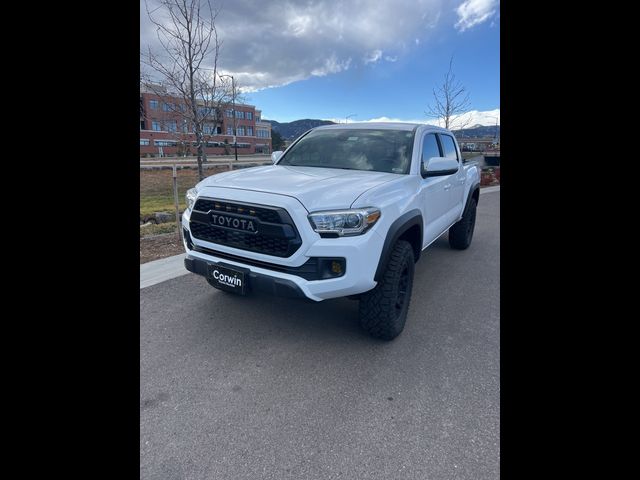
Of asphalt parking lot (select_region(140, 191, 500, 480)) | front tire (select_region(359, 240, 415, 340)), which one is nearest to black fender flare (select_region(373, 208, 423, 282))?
front tire (select_region(359, 240, 415, 340))

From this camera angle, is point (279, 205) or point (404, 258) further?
point (404, 258)

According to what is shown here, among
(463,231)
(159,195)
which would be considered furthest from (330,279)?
(159,195)

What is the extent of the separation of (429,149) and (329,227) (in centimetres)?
219

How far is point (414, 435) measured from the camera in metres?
1.97

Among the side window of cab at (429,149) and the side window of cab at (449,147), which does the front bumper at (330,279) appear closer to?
the side window of cab at (429,149)

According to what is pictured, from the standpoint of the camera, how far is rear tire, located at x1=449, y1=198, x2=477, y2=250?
571 centimetres

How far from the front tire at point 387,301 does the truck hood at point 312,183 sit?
2.03 feet

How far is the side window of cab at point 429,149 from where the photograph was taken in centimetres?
352

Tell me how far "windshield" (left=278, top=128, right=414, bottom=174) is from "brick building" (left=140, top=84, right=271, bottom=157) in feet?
5.53

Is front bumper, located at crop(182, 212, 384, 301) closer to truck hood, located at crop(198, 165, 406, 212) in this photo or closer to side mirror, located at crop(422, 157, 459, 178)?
truck hood, located at crop(198, 165, 406, 212)
